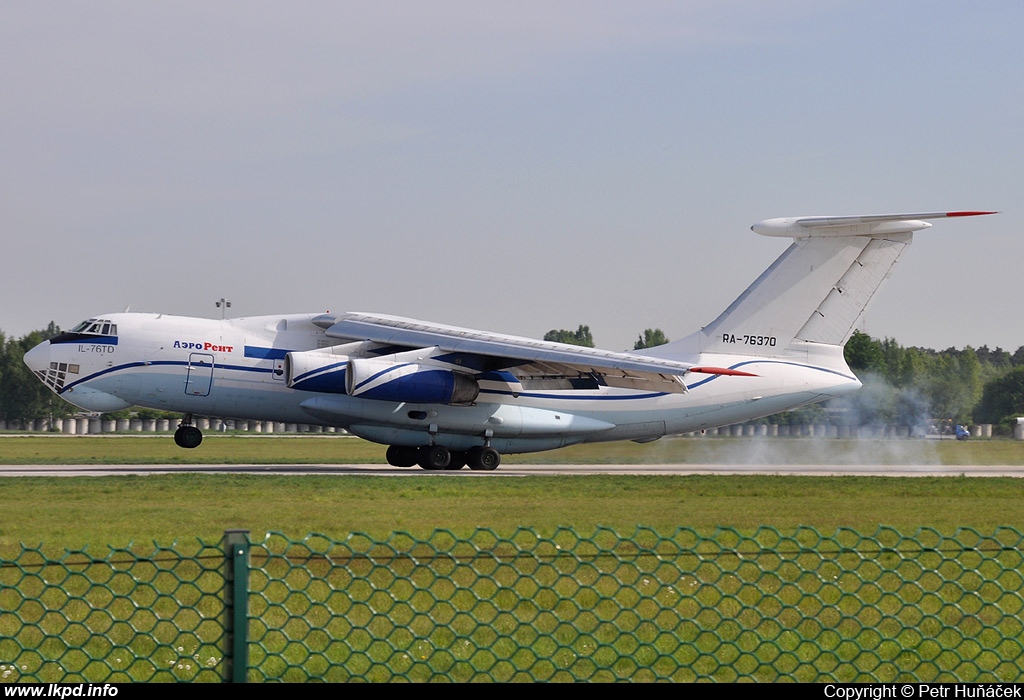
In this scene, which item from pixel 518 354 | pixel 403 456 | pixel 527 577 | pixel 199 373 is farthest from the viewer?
pixel 403 456

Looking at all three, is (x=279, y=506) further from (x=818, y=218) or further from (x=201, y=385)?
(x=818, y=218)

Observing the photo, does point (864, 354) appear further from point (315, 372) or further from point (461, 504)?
point (461, 504)

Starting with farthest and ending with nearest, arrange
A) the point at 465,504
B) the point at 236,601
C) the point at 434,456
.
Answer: the point at 434,456, the point at 465,504, the point at 236,601

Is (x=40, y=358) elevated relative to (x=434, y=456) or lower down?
elevated

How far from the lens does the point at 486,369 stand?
25766mm

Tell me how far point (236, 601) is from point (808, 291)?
2370 centimetres

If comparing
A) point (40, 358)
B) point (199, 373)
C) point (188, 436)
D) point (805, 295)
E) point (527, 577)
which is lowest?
point (188, 436)

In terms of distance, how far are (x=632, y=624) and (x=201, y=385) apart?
17.8m

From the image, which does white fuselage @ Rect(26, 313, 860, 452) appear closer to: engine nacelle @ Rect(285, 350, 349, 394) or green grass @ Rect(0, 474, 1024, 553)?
engine nacelle @ Rect(285, 350, 349, 394)

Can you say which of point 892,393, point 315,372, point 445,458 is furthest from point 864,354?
point 315,372

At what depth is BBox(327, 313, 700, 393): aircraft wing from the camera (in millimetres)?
24859

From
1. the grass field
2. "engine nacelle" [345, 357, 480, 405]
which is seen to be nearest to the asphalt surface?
"engine nacelle" [345, 357, 480, 405]

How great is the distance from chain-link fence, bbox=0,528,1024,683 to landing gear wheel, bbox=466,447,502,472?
48.9ft

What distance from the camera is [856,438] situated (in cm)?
3878
